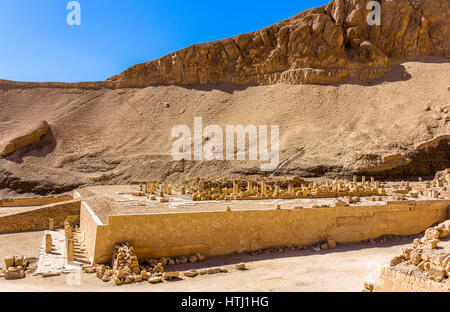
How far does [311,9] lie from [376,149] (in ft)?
74.1

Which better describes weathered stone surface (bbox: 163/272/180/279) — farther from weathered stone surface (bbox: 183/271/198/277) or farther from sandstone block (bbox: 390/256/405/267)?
sandstone block (bbox: 390/256/405/267)

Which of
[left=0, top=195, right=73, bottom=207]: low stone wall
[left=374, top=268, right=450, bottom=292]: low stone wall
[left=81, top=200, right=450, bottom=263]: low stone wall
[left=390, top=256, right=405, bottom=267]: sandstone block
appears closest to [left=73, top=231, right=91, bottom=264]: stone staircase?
[left=81, top=200, right=450, bottom=263]: low stone wall

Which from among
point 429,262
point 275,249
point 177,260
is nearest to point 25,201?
point 177,260

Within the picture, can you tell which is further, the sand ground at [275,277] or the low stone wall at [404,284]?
the sand ground at [275,277]

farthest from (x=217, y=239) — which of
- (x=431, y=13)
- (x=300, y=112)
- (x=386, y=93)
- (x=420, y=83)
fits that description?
(x=431, y=13)

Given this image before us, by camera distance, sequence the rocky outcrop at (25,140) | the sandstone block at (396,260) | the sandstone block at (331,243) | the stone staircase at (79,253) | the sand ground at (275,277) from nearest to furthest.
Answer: the sandstone block at (396,260) → the sand ground at (275,277) → the stone staircase at (79,253) → the sandstone block at (331,243) → the rocky outcrop at (25,140)

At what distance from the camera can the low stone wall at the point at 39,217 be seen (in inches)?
713

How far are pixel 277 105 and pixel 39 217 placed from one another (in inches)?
957

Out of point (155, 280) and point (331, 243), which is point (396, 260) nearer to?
point (331, 243)

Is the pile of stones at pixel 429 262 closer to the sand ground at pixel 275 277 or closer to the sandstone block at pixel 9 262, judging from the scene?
the sand ground at pixel 275 277

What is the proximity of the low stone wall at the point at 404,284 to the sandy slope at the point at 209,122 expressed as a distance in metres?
19.8

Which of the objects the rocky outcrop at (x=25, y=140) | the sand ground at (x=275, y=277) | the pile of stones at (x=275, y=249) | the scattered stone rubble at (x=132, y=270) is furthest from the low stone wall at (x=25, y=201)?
the pile of stones at (x=275, y=249)

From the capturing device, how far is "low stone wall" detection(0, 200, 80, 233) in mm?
18109

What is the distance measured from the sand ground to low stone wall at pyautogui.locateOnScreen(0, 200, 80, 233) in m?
9.89
